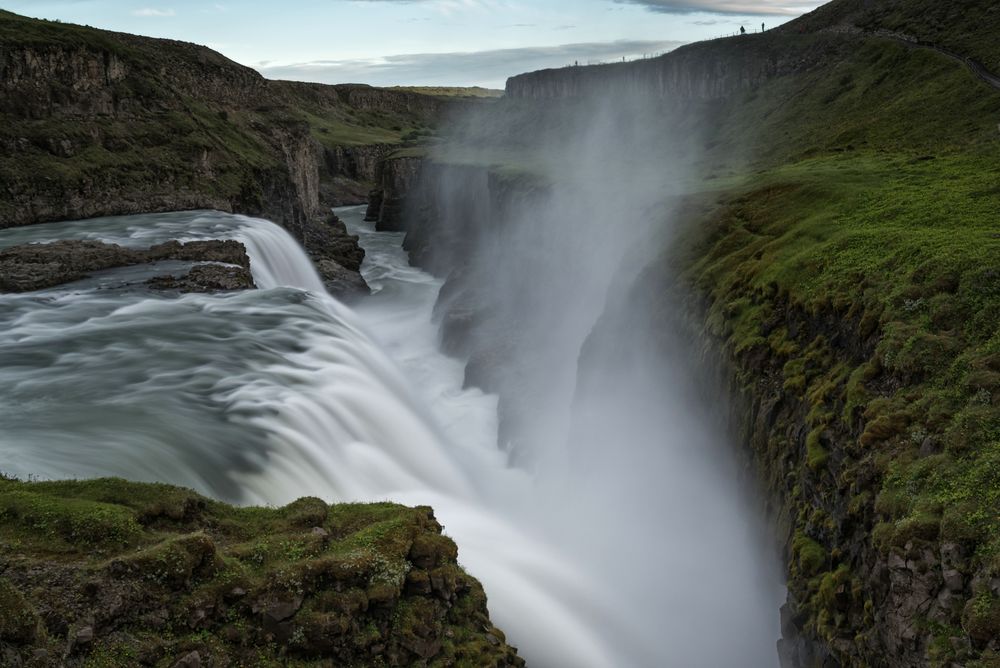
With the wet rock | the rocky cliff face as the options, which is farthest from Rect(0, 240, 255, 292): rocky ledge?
the rocky cliff face

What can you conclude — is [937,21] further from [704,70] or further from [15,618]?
[15,618]

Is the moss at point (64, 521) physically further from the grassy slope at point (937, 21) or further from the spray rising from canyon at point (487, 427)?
the grassy slope at point (937, 21)

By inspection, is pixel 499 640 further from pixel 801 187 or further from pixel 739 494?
pixel 801 187

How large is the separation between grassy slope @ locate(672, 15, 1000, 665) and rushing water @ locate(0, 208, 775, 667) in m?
5.99

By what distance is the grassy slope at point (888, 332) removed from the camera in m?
12.4

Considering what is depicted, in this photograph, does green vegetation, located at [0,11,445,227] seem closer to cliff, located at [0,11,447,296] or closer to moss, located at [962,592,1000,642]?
cliff, located at [0,11,447,296]

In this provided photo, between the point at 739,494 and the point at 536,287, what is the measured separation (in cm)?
3368

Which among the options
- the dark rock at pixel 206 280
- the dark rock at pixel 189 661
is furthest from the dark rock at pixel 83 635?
the dark rock at pixel 206 280

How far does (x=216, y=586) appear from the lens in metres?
11.4

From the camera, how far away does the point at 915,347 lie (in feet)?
51.3

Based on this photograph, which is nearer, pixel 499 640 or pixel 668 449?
pixel 499 640

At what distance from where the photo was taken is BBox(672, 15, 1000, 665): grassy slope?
12.4 metres

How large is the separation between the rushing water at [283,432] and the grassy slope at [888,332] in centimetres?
599

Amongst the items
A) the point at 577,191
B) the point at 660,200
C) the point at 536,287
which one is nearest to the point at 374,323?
the point at 536,287
